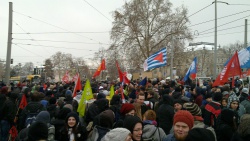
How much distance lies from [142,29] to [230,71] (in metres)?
27.3

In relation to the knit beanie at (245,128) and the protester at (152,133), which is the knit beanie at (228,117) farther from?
the protester at (152,133)

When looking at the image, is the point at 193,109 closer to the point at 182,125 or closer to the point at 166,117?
the point at 182,125

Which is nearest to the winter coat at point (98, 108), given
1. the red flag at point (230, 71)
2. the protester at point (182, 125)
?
the protester at point (182, 125)

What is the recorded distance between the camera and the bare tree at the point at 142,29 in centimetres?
3488

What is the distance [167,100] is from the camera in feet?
19.8

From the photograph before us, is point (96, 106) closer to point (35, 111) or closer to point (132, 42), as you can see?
point (35, 111)

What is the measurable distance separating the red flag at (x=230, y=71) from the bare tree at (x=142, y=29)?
2613cm

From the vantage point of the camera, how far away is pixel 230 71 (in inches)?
335

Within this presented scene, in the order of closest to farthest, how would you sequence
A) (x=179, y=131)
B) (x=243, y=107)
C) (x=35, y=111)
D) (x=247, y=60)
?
1. (x=179, y=131)
2. (x=35, y=111)
3. (x=243, y=107)
4. (x=247, y=60)

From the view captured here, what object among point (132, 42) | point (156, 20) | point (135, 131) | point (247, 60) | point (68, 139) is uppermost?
point (156, 20)

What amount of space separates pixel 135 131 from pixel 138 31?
31.5 meters

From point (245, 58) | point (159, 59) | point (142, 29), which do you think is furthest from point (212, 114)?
point (142, 29)

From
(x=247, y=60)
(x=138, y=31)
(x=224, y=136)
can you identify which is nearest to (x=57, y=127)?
(x=224, y=136)

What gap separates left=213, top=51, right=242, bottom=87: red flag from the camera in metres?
8.27
